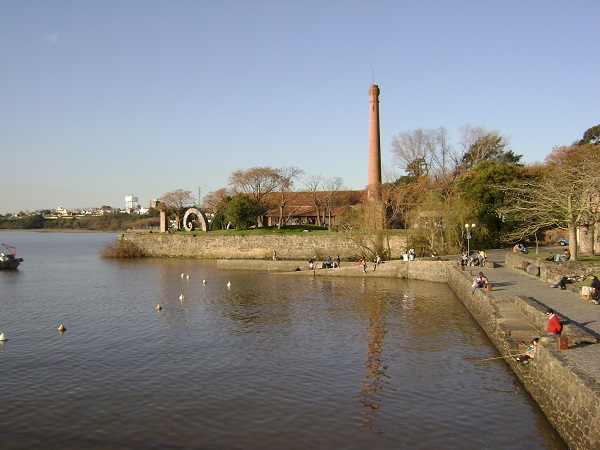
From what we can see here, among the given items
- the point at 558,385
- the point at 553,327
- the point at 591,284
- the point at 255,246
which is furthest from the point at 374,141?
the point at 558,385

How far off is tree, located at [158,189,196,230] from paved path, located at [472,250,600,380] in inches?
1990

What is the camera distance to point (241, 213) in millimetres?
63312

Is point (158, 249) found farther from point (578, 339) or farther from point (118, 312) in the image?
point (578, 339)

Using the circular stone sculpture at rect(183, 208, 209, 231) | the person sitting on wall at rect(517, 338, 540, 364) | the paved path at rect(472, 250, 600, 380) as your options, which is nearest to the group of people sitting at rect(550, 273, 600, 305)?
the paved path at rect(472, 250, 600, 380)

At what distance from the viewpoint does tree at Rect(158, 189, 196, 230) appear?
74000 millimetres

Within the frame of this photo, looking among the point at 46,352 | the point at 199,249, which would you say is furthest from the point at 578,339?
the point at 199,249

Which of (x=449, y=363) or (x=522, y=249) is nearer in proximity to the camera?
(x=449, y=363)

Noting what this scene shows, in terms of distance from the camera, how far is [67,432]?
11516mm

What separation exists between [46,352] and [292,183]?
5886cm

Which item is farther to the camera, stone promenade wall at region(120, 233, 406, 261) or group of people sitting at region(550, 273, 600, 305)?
stone promenade wall at region(120, 233, 406, 261)

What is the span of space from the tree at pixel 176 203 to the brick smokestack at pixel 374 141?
28972 millimetres

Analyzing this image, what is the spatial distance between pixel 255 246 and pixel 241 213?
8661 millimetres

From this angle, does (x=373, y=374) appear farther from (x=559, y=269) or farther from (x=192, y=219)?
(x=192, y=219)

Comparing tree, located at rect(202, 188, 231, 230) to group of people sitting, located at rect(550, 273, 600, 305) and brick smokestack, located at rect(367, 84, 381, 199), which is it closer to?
brick smokestack, located at rect(367, 84, 381, 199)
